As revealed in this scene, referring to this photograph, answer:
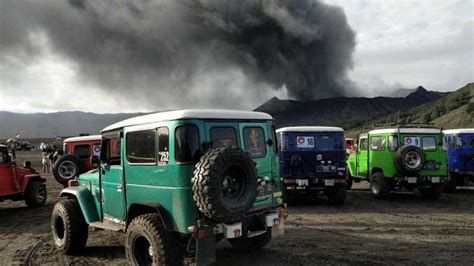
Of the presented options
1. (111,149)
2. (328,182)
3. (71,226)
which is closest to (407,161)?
(328,182)

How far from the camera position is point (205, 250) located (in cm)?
496

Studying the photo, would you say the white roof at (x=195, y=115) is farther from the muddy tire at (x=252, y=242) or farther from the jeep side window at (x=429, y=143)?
the jeep side window at (x=429, y=143)

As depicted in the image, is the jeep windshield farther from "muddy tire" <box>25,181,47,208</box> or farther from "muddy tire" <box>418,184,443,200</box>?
"muddy tire" <box>25,181,47,208</box>

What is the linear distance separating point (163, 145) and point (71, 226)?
8.51 ft

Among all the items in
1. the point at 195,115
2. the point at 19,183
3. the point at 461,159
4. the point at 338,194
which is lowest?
the point at 338,194

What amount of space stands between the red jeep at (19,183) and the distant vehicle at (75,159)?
161 cm

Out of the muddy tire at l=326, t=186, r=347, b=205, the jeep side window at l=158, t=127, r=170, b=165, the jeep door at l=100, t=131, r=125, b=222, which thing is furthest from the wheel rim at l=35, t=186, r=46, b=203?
the jeep side window at l=158, t=127, r=170, b=165

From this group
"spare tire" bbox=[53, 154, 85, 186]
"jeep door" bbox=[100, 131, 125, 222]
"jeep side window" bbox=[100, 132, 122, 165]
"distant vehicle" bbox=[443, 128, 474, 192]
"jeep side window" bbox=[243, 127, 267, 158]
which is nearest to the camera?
"jeep side window" bbox=[243, 127, 267, 158]

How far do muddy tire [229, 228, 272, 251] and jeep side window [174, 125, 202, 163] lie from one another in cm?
206

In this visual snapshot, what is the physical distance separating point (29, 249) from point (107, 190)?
2.35 meters

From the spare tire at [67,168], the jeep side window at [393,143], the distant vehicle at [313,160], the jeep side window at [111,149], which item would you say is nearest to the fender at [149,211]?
the jeep side window at [111,149]

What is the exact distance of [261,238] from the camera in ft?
21.9

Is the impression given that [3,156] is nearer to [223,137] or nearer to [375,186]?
[223,137]

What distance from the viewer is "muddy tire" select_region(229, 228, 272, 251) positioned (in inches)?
262
